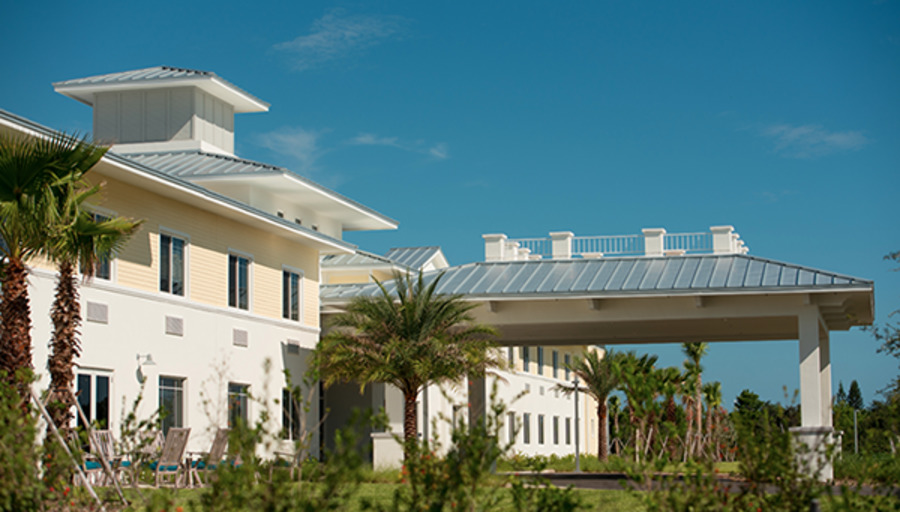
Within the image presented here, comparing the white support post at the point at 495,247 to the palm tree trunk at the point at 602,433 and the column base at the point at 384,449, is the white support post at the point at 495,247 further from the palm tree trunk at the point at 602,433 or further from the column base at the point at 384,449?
the palm tree trunk at the point at 602,433

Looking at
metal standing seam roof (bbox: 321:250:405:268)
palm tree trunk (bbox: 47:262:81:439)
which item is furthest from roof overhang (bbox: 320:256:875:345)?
palm tree trunk (bbox: 47:262:81:439)

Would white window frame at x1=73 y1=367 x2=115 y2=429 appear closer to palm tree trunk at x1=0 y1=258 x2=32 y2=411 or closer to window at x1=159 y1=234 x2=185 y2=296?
window at x1=159 y1=234 x2=185 y2=296

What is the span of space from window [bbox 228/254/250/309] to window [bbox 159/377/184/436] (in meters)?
2.59

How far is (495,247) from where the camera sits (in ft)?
98.9

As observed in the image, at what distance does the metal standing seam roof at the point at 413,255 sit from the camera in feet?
128

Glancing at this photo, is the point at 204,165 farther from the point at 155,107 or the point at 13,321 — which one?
the point at 13,321

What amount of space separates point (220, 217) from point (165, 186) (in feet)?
10.5

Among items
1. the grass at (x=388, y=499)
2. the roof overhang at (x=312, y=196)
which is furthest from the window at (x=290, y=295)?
the grass at (x=388, y=499)

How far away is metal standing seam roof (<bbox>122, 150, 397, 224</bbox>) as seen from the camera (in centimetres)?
2781

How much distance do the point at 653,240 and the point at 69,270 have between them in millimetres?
17067

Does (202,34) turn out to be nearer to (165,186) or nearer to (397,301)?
(397,301)

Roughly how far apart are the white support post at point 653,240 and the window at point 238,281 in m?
10.8

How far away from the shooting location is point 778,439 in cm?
938

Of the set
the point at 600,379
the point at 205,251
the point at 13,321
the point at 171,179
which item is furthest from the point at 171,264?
the point at 600,379
